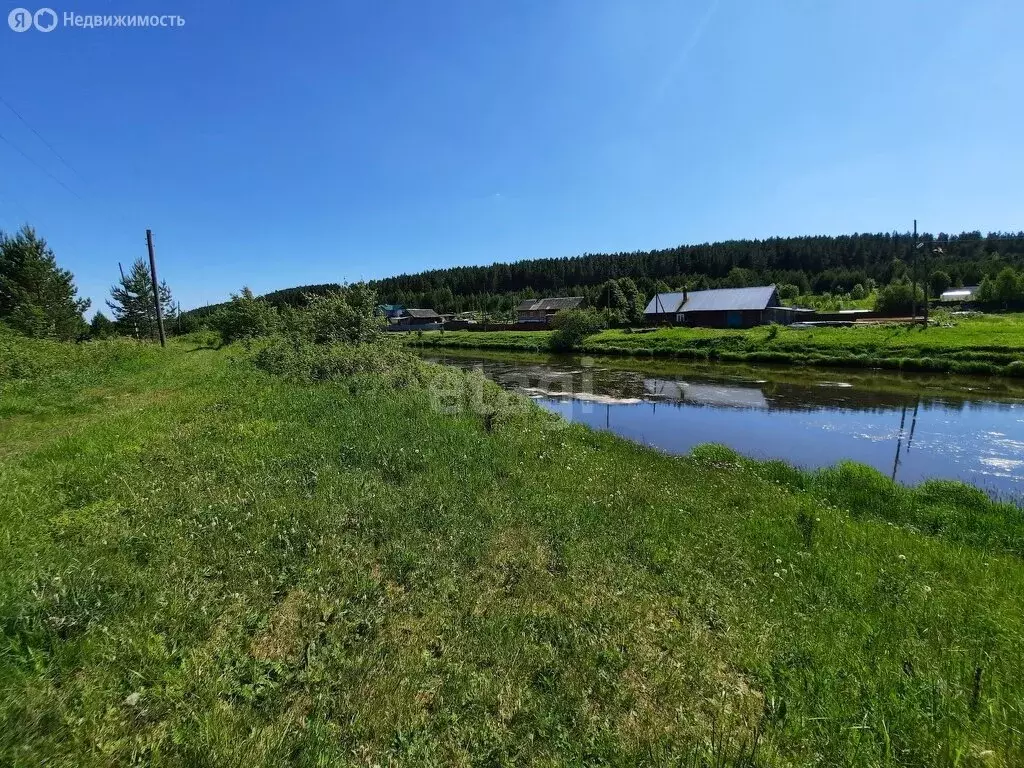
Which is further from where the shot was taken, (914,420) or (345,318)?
(345,318)

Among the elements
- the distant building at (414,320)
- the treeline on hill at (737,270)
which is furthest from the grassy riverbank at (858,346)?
the distant building at (414,320)

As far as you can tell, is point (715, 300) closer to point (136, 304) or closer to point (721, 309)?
point (721, 309)

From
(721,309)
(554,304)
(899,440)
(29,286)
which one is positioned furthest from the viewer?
(554,304)

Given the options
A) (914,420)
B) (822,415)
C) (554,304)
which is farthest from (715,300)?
(914,420)

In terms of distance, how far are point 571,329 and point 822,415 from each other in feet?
114

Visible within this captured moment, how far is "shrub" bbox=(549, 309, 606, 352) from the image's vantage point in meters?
51.2

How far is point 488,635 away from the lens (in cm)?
388

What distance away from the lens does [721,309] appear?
59344mm

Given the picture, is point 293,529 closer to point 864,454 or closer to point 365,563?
point 365,563

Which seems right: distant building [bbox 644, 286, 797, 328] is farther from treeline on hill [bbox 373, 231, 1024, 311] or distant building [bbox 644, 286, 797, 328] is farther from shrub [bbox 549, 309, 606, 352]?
treeline on hill [bbox 373, 231, 1024, 311]

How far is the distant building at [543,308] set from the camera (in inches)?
3627

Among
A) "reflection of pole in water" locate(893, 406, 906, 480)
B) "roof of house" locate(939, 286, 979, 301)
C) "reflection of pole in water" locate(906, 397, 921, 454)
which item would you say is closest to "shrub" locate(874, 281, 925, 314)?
"roof of house" locate(939, 286, 979, 301)

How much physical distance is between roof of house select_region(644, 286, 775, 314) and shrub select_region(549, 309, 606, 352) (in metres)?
14.3

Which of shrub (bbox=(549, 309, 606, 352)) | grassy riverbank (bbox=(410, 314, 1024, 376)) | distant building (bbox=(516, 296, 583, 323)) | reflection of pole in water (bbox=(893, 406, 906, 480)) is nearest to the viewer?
reflection of pole in water (bbox=(893, 406, 906, 480))
